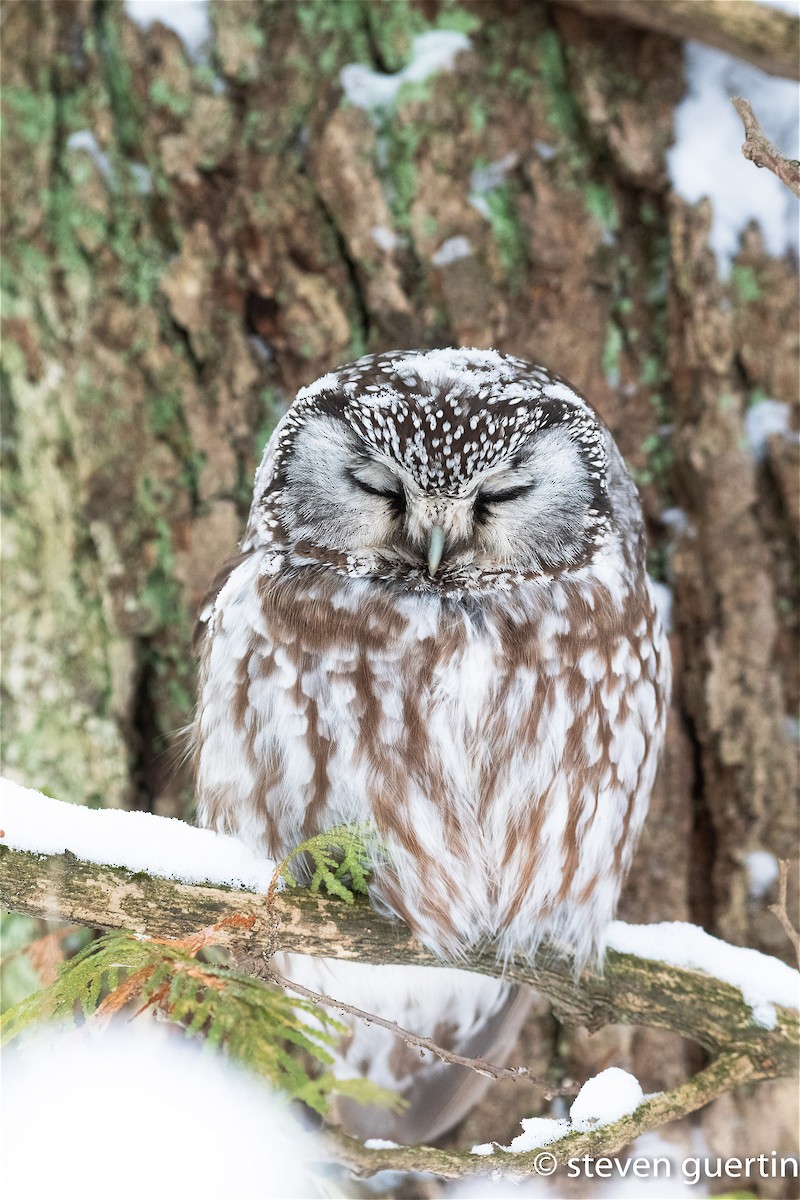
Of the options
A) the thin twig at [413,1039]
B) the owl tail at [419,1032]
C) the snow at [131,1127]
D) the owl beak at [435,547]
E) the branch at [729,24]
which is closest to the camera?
the thin twig at [413,1039]

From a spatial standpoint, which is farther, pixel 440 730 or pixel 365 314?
pixel 365 314

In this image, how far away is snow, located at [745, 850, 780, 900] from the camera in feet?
8.36

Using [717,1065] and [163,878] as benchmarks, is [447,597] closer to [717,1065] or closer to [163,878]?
[163,878]

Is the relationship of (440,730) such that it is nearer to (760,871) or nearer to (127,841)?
(127,841)

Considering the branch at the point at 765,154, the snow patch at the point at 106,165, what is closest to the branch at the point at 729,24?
the snow patch at the point at 106,165

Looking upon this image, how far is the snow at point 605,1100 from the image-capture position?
1.73 m

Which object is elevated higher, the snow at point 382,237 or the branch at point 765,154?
the snow at point 382,237

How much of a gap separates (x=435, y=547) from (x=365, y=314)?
0.92 m

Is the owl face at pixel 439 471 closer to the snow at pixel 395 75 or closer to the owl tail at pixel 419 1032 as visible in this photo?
the snow at pixel 395 75

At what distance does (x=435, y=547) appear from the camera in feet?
6.38

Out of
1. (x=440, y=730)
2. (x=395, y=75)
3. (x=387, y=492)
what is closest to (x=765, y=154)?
(x=387, y=492)

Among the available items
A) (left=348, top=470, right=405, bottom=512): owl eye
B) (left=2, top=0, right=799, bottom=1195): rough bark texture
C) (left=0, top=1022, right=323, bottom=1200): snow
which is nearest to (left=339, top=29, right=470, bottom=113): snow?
(left=2, top=0, right=799, bottom=1195): rough bark texture

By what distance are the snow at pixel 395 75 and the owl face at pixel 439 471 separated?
84 cm

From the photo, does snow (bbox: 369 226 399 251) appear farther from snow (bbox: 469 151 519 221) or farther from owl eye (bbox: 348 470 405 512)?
owl eye (bbox: 348 470 405 512)
